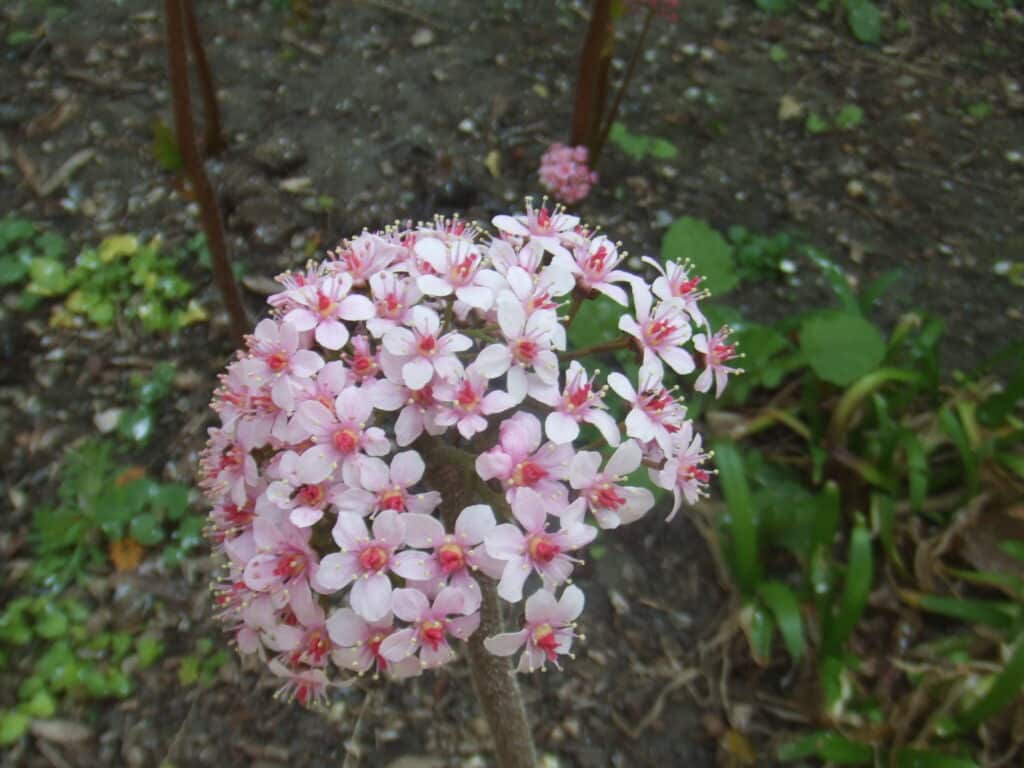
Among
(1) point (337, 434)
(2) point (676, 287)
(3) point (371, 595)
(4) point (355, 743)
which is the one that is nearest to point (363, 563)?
(3) point (371, 595)

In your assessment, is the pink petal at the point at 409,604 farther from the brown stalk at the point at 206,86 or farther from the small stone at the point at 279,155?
the small stone at the point at 279,155

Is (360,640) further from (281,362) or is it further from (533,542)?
(281,362)

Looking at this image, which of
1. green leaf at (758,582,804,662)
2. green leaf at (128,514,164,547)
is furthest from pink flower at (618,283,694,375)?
green leaf at (128,514,164,547)

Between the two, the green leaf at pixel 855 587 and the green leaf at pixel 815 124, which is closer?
the green leaf at pixel 855 587

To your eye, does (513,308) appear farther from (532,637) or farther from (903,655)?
(903,655)

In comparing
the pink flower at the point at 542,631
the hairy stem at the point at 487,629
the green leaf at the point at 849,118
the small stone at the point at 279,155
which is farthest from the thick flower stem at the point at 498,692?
the green leaf at the point at 849,118
